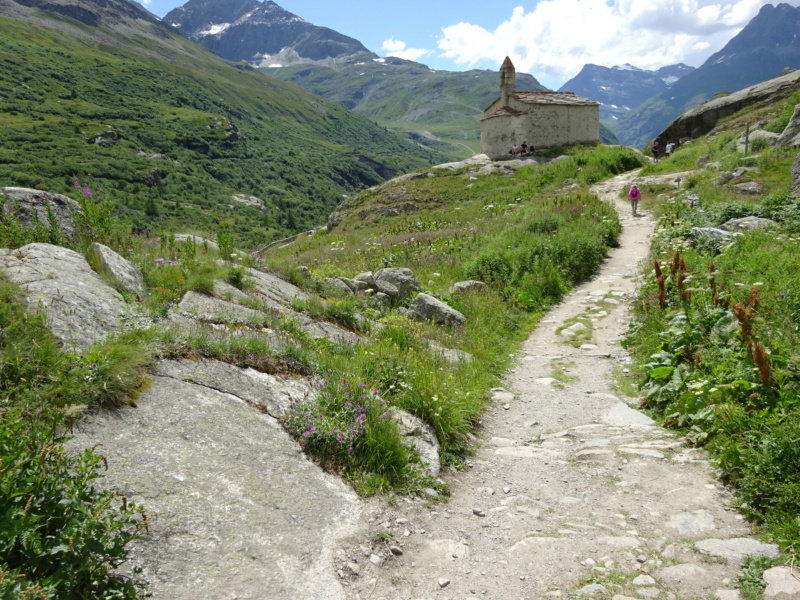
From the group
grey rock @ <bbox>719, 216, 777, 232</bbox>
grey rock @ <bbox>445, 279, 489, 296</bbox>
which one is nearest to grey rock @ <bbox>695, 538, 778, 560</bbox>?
grey rock @ <bbox>445, 279, 489, 296</bbox>

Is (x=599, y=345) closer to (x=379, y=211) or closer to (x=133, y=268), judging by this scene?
(x=133, y=268)

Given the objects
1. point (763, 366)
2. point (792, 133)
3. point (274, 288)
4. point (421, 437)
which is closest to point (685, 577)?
point (763, 366)

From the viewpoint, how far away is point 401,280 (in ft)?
40.3

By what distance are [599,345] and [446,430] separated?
512 cm

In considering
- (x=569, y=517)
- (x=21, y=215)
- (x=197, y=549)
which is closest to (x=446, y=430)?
(x=569, y=517)

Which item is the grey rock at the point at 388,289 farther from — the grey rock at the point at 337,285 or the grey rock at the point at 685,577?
the grey rock at the point at 685,577

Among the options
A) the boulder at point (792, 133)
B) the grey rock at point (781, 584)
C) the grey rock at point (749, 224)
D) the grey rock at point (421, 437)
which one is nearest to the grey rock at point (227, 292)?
the grey rock at point (421, 437)

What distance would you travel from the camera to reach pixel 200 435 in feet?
14.0

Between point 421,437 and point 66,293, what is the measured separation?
14.5ft

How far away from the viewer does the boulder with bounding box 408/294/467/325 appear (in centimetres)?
1043

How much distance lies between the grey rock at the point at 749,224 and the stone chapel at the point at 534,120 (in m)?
36.6

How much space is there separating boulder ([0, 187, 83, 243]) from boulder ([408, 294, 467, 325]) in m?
6.56

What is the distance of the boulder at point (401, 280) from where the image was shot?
12123 mm

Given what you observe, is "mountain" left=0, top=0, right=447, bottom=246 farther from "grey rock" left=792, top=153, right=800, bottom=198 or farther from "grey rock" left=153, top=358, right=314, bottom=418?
"grey rock" left=153, top=358, right=314, bottom=418
